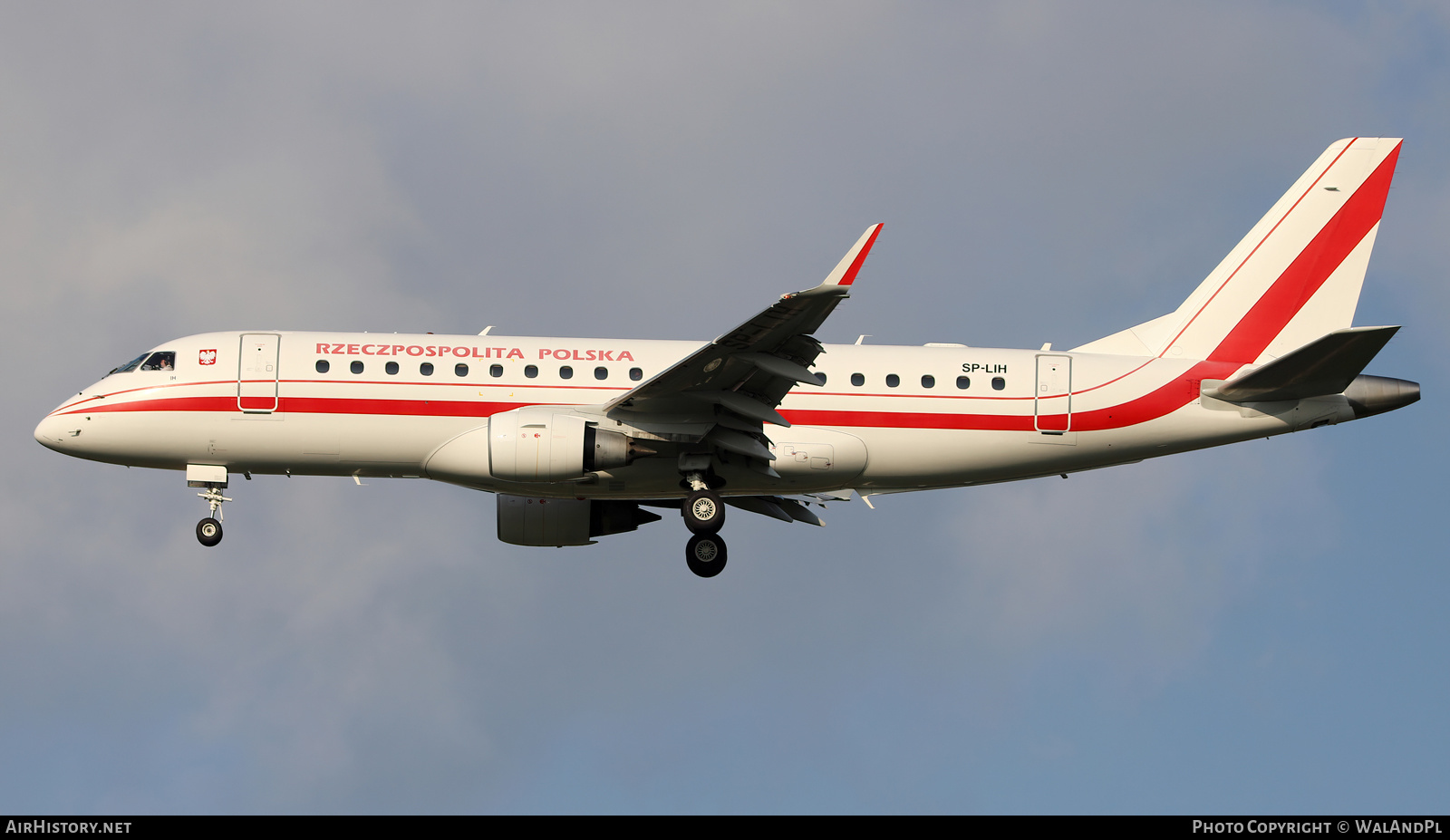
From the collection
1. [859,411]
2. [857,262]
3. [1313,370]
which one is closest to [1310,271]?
[1313,370]

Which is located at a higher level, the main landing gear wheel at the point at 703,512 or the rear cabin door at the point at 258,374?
the rear cabin door at the point at 258,374

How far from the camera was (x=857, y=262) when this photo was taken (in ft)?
84.8

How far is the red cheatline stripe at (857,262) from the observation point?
25766mm

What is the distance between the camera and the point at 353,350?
31.2 m

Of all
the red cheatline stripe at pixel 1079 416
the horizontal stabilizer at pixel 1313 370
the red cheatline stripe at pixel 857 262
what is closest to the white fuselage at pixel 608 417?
Answer: the red cheatline stripe at pixel 1079 416

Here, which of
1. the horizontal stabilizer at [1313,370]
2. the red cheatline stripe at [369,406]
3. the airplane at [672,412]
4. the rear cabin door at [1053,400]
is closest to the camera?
the horizontal stabilizer at [1313,370]

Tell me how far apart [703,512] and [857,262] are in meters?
7.24

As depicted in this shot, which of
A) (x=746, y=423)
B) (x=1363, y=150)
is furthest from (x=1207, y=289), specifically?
(x=746, y=423)

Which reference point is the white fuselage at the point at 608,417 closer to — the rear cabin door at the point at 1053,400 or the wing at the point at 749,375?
the rear cabin door at the point at 1053,400

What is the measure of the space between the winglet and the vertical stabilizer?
979 cm

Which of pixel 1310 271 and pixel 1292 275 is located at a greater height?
pixel 1310 271

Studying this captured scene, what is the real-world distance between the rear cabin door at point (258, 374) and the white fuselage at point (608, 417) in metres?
0.03

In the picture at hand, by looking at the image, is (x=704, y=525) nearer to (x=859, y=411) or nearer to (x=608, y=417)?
(x=608, y=417)

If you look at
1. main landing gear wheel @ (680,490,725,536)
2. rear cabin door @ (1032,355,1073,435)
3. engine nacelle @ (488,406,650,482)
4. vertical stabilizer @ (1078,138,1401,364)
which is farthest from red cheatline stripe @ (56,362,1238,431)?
main landing gear wheel @ (680,490,725,536)
